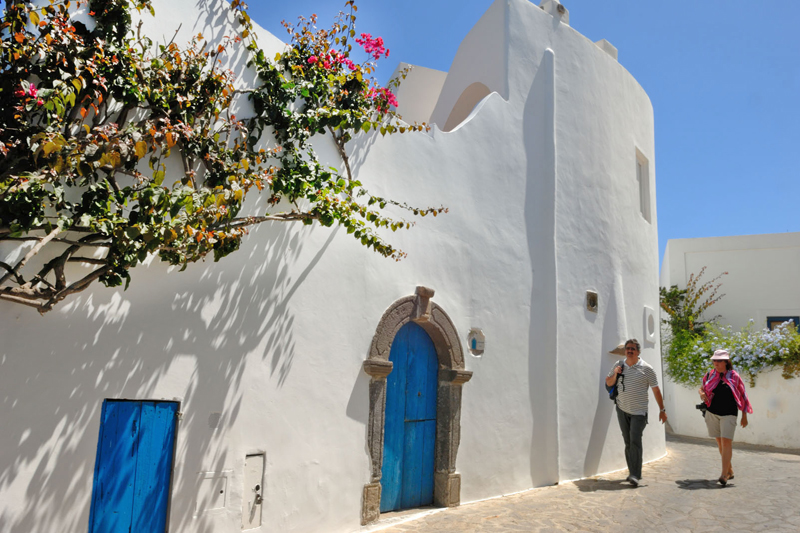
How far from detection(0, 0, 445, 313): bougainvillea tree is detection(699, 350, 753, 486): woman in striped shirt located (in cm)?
Answer: 454

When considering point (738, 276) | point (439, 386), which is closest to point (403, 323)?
point (439, 386)

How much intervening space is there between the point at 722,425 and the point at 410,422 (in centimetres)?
372

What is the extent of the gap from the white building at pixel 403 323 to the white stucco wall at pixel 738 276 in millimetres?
4477

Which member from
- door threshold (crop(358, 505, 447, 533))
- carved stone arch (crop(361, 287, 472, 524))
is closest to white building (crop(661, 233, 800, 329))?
carved stone arch (crop(361, 287, 472, 524))

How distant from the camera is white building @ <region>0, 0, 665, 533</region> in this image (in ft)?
12.3

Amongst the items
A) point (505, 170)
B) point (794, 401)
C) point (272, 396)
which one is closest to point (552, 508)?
point (272, 396)

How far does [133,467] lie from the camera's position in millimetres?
3914

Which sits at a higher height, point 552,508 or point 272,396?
point 272,396

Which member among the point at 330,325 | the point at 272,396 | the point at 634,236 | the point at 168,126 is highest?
the point at 634,236

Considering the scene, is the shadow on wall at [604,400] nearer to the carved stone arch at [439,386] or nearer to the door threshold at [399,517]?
the carved stone arch at [439,386]

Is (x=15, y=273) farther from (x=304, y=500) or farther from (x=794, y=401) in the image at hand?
(x=794, y=401)

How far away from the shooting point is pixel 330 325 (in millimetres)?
5129

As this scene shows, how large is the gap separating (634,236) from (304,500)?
6760 millimetres

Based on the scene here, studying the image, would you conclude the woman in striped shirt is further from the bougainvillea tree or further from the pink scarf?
the bougainvillea tree
